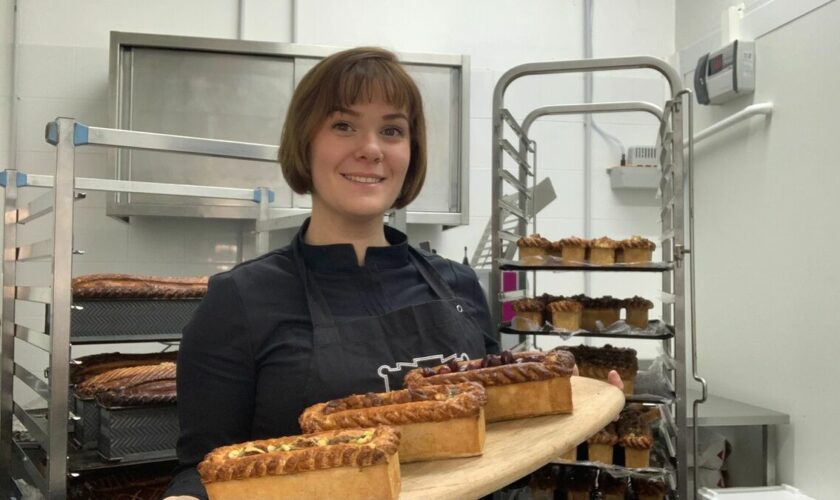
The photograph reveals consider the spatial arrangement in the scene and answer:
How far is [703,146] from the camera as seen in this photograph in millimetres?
3660

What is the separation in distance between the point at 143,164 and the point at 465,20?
1.96 m

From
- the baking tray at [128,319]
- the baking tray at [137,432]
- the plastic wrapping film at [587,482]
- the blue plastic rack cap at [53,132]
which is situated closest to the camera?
the blue plastic rack cap at [53,132]

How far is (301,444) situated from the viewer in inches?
36.6

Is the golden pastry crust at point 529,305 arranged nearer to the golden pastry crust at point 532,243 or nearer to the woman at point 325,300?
the golden pastry crust at point 532,243

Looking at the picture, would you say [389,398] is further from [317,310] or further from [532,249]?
[532,249]

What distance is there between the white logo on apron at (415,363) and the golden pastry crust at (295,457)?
28cm

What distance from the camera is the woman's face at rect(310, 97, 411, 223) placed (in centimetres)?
119

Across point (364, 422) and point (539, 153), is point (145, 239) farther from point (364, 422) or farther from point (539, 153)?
point (364, 422)

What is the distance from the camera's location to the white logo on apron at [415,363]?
1.21 metres

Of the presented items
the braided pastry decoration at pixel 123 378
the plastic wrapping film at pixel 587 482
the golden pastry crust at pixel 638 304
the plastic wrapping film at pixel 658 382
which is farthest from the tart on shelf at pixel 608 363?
the braided pastry decoration at pixel 123 378

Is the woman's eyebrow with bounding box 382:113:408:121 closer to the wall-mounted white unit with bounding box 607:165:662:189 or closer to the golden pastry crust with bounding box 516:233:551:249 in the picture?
the golden pastry crust with bounding box 516:233:551:249

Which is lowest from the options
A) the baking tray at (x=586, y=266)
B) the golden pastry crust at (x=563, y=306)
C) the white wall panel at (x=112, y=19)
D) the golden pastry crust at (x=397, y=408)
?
the golden pastry crust at (x=397, y=408)

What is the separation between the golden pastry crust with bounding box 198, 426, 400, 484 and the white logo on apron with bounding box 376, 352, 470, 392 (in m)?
0.28

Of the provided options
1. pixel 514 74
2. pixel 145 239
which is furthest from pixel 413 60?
pixel 145 239
